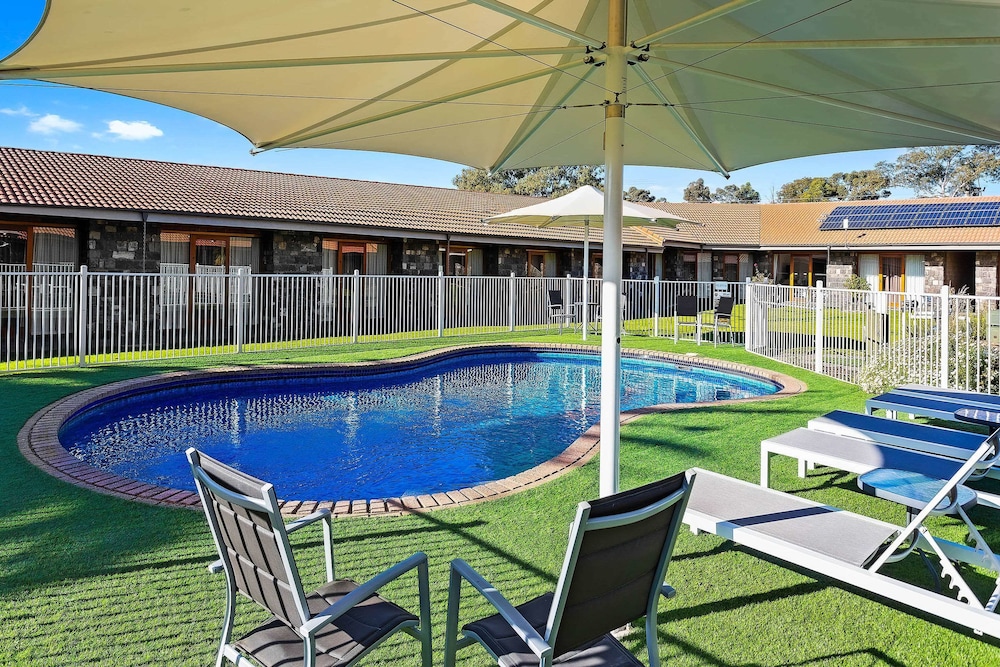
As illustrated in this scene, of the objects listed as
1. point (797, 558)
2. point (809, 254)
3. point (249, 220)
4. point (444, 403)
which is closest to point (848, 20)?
point (797, 558)

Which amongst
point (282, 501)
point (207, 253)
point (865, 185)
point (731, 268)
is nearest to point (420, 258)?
point (207, 253)

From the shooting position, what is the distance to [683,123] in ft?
17.5

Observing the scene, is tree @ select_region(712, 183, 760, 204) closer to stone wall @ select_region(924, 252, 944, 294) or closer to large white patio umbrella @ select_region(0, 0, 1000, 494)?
stone wall @ select_region(924, 252, 944, 294)

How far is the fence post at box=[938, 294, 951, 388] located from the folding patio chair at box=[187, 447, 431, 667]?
8130 millimetres

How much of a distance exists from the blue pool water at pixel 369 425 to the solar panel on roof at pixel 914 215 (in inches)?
883

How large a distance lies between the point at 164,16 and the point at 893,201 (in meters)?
36.8

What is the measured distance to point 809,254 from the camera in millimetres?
32438

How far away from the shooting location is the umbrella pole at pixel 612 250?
3311 millimetres

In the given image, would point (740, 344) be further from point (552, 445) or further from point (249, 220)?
point (249, 220)

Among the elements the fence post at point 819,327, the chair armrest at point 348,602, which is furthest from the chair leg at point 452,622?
the fence post at point 819,327

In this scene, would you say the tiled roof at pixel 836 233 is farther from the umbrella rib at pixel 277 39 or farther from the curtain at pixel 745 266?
the umbrella rib at pixel 277 39

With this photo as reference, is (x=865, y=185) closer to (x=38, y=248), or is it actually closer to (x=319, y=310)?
(x=319, y=310)

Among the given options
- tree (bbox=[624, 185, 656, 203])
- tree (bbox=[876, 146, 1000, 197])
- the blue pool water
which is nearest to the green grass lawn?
the blue pool water

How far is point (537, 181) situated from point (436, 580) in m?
53.4
